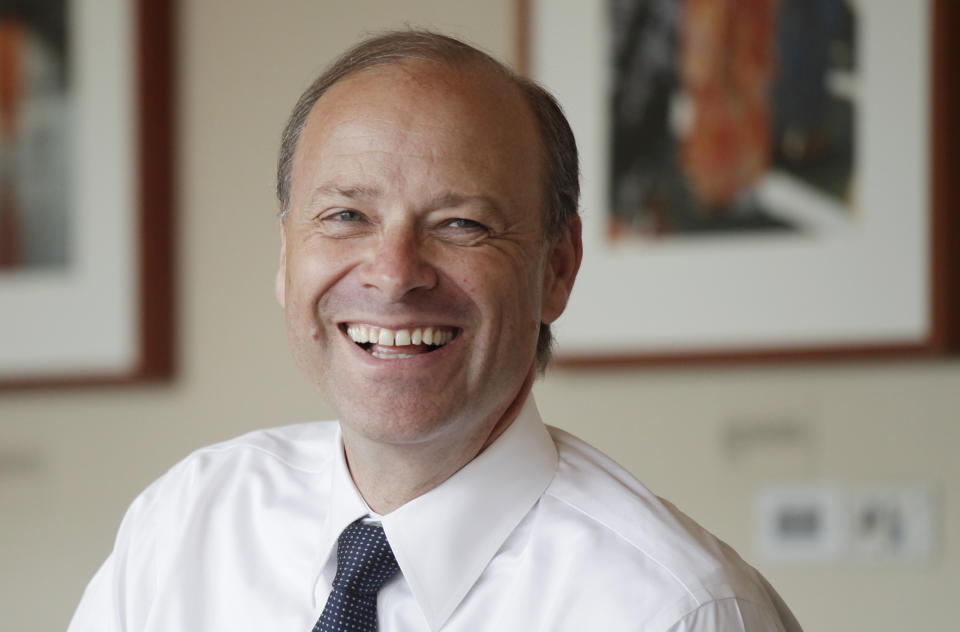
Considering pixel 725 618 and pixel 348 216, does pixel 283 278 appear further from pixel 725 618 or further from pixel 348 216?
pixel 725 618

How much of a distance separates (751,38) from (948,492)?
0.90m

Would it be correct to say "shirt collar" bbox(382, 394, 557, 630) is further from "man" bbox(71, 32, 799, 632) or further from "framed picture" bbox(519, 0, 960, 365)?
"framed picture" bbox(519, 0, 960, 365)

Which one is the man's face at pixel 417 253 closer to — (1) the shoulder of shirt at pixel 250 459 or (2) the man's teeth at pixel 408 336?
(2) the man's teeth at pixel 408 336

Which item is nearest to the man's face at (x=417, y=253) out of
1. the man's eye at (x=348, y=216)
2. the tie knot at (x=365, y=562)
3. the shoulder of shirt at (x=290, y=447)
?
the man's eye at (x=348, y=216)

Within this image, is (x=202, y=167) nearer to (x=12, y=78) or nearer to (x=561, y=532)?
(x=12, y=78)

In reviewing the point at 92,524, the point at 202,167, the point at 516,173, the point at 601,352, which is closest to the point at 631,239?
the point at 601,352

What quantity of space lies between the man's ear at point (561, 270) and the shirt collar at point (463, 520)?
0.16m

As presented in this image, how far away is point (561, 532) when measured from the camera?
55.9 inches

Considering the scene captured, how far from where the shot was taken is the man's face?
4.50 feet

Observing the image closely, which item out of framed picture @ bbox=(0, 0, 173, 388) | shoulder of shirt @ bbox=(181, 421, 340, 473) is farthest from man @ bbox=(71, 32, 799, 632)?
framed picture @ bbox=(0, 0, 173, 388)

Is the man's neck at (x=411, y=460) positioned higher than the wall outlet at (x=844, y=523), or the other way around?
the man's neck at (x=411, y=460)

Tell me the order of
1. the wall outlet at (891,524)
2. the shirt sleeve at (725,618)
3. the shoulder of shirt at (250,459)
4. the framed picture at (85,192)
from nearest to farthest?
the shirt sleeve at (725,618), the shoulder of shirt at (250,459), the wall outlet at (891,524), the framed picture at (85,192)

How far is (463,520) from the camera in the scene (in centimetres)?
145

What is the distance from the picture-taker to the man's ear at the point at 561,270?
1.55m
